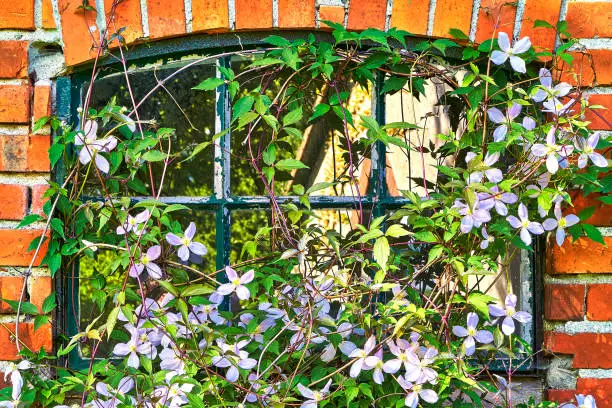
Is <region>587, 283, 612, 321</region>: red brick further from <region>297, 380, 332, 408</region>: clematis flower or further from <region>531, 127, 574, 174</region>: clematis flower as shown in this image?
<region>297, 380, 332, 408</region>: clematis flower

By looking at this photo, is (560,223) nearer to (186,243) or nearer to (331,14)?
(331,14)

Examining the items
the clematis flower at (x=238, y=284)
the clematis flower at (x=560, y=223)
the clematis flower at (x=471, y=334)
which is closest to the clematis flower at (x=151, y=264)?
the clematis flower at (x=238, y=284)

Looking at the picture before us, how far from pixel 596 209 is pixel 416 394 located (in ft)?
2.30

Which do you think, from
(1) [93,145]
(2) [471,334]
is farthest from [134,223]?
(2) [471,334]

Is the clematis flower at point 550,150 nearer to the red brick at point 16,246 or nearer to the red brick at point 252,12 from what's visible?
the red brick at point 252,12

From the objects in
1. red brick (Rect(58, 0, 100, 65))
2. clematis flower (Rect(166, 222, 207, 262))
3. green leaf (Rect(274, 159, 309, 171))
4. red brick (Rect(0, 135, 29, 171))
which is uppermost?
red brick (Rect(58, 0, 100, 65))

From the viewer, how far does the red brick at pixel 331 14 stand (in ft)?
7.11

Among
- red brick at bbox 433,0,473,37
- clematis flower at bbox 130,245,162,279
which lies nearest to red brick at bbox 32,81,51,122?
clematis flower at bbox 130,245,162,279

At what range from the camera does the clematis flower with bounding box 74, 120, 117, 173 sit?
6.96 ft

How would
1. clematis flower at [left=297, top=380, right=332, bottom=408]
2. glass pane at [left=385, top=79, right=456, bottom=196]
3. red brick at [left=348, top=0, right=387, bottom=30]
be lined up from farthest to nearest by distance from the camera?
1. glass pane at [left=385, top=79, right=456, bottom=196]
2. red brick at [left=348, top=0, right=387, bottom=30]
3. clematis flower at [left=297, top=380, right=332, bottom=408]

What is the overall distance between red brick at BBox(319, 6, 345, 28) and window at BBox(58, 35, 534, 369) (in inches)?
7.6

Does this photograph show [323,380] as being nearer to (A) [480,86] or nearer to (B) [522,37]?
(A) [480,86]

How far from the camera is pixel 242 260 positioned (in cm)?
220

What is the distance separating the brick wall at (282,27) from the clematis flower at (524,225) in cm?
16
